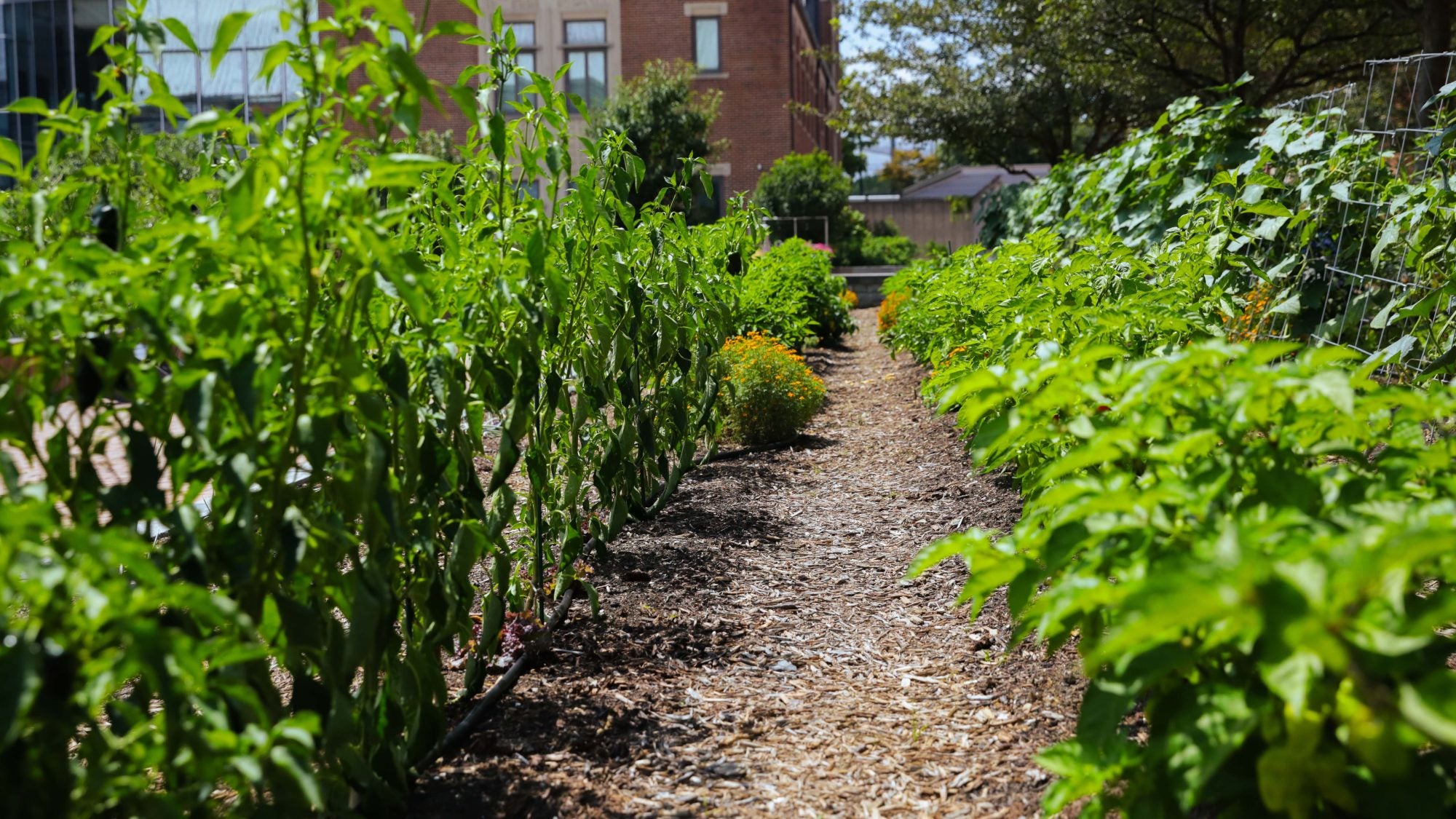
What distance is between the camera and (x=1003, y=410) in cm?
397

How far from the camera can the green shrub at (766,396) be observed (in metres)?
7.18

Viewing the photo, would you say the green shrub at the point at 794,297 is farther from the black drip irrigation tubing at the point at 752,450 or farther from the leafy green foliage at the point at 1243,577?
the leafy green foliage at the point at 1243,577

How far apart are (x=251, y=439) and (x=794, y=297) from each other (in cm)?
825

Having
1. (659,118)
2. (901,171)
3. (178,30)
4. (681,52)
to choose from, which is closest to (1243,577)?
(178,30)

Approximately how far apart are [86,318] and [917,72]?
68.8ft

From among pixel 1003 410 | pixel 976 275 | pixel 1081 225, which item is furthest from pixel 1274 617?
pixel 1081 225

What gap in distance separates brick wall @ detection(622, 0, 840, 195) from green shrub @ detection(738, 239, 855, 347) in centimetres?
1324

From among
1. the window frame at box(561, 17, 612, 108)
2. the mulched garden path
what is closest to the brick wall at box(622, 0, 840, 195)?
the window frame at box(561, 17, 612, 108)

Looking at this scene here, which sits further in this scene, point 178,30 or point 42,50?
point 42,50

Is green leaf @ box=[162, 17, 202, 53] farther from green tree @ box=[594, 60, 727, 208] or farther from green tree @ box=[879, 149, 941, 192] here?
green tree @ box=[879, 149, 941, 192]

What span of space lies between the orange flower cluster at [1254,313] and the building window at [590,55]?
21.9 m

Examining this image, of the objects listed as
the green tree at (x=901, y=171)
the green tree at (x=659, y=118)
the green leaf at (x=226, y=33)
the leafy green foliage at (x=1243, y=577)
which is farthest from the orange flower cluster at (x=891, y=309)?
the green tree at (x=901, y=171)

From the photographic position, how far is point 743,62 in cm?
2664

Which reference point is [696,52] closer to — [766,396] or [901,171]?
[901,171]
